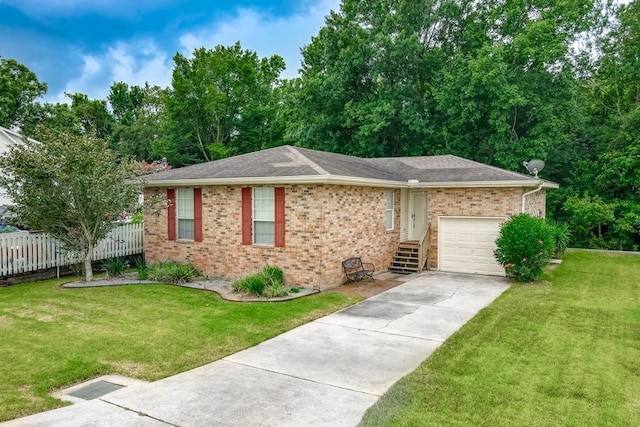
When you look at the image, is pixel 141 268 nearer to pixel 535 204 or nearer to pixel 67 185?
pixel 67 185

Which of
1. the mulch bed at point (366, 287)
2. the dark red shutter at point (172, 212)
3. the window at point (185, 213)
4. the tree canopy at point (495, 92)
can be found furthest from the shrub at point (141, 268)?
the tree canopy at point (495, 92)

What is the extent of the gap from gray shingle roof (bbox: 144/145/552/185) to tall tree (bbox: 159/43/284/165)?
20.5 meters

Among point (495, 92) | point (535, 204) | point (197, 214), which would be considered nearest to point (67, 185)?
point (197, 214)

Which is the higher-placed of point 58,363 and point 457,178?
point 457,178

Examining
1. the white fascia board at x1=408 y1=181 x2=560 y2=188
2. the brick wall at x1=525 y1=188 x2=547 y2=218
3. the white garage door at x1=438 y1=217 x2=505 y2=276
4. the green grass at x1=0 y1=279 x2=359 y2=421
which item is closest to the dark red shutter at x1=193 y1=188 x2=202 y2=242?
the green grass at x1=0 y1=279 x2=359 y2=421

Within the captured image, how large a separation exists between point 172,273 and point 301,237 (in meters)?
3.73

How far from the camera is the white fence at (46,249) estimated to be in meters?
11.5

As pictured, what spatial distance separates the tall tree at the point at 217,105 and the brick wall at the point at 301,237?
21638mm

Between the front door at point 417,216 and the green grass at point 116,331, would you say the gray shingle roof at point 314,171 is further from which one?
the green grass at point 116,331

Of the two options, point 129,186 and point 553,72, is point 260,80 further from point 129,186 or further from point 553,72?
point 129,186

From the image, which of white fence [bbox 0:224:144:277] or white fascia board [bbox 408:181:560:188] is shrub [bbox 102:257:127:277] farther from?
white fascia board [bbox 408:181:560:188]

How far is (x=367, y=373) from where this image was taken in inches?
228

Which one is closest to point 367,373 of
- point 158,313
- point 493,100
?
point 158,313

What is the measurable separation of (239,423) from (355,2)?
26.0 metres
